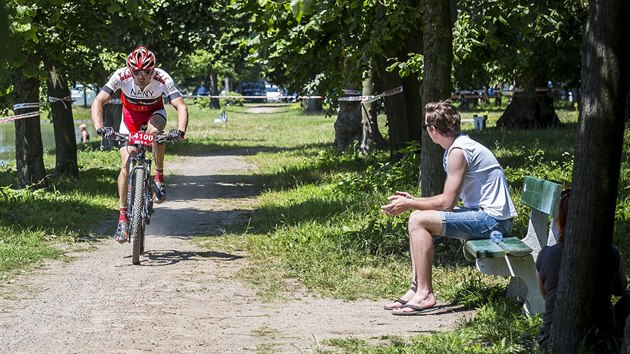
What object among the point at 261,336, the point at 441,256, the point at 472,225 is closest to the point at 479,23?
the point at 441,256

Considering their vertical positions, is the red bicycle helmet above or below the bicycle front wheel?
above

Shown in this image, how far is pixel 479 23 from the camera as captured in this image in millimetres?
11297

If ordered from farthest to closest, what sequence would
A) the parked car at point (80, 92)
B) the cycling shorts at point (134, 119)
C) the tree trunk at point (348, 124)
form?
the tree trunk at point (348, 124) → the parked car at point (80, 92) → the cycling shorts at point (134, 119)

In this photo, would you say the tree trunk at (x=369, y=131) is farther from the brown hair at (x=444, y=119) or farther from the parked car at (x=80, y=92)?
the brown hair at (x=444, y=119)

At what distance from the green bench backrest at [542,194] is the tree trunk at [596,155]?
4.23 feet

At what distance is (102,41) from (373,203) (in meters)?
7.47

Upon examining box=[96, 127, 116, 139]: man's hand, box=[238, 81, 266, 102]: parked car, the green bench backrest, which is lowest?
box=[238, 81, 266, 102]: parked car

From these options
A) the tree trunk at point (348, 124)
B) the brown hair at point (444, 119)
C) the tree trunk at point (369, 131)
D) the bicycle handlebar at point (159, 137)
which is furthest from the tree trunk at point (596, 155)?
the tree trunk at point (348, 124)

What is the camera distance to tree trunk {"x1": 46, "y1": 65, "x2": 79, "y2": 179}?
1984 cm

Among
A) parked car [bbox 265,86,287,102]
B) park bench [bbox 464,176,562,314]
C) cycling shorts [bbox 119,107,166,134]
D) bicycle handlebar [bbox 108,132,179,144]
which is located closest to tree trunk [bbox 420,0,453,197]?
bicycle handlebar [bbox 108,132,179,144]

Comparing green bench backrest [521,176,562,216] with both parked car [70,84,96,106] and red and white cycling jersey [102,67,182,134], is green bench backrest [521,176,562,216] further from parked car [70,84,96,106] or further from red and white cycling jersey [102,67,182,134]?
parked car [70,84,96,106]

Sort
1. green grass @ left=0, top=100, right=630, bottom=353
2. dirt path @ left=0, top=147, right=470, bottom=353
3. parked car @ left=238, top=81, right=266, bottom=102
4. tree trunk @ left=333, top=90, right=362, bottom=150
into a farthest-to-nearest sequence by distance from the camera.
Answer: parked car @ left=238, top=81, right=266, bottom=102 → tree trunk @ left=333, top=90, right=362, bottom=150 → green grass @ left=0, top=100, right=630, bottom=353 → dirt path @ left=0, top=147, right=470, bottom=353

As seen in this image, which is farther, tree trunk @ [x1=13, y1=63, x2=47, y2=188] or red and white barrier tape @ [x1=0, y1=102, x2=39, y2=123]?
tree trunk @ [x1=13, y1=63, x2=47, y2=188]

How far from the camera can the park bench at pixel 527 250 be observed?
23.0 ft
